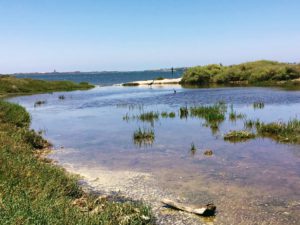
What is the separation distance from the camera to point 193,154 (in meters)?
20.7

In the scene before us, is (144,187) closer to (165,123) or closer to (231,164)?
(231,164)

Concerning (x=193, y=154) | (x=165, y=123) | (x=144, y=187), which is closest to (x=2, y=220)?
(x=144, y=187)

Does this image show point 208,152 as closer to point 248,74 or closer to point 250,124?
point 250,124


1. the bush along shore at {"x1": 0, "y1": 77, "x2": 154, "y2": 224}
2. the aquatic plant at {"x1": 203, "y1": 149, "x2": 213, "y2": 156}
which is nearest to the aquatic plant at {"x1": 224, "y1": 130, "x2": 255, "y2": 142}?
the aquatic plant at {"x1": 203, "y1": 149, "x2": 213, "y2": 156}

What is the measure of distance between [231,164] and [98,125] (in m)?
17.6

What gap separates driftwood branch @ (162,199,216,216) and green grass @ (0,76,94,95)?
230 feet

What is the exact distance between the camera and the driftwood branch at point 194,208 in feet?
39.3

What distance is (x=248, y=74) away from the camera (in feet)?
283

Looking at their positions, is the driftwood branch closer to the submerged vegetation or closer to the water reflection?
the water reflection

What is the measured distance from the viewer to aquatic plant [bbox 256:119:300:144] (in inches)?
914

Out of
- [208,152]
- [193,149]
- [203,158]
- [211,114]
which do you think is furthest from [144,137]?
[211,114]

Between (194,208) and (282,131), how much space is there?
1454 cm

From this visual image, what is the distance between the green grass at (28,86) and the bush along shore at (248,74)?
30.5 meters

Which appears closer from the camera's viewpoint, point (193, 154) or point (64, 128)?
point (193, 154)
